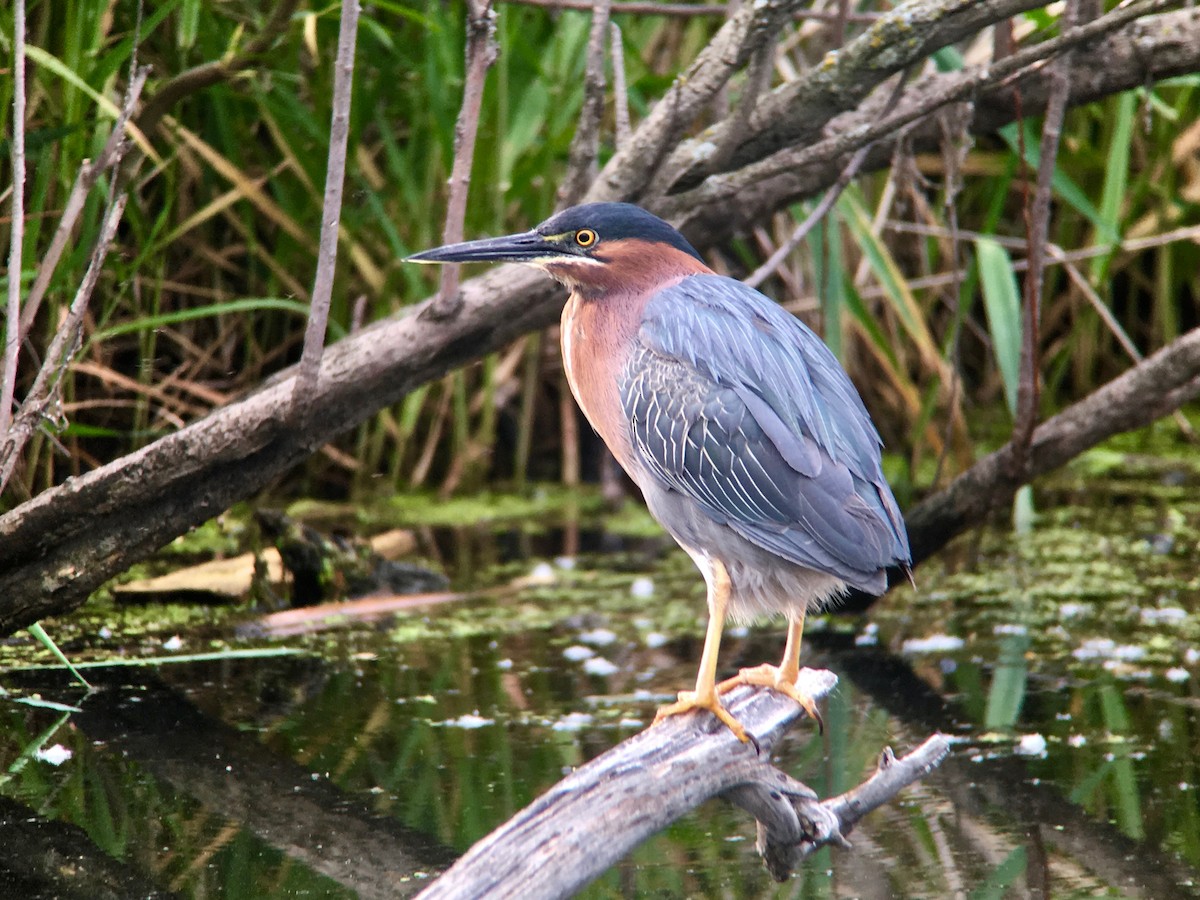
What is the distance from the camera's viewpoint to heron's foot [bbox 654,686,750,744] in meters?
2.62

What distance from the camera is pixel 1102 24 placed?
11.5ft

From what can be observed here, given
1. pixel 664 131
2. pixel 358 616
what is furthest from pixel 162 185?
pixel 664 131

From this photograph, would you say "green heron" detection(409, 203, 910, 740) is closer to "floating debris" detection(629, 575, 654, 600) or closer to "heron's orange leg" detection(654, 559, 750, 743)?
"heron's orange leg" detection(654, 559, 750, 743)

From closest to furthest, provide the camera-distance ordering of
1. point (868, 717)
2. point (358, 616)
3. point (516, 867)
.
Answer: point (516, 867) < point (868, 717) < point (358, 616)

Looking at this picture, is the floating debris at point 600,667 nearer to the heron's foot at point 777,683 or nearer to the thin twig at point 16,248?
the heron's foot at point 777,683

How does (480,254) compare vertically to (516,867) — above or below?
A: above

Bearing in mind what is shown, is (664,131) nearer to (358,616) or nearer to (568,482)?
(358,616)

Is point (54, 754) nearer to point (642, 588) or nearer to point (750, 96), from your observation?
point (642, 588)

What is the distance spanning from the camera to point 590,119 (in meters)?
3.83

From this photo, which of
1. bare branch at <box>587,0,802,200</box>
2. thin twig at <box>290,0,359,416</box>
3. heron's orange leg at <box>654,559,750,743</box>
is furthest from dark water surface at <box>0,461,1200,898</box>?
bare branch at <box>587,0,802,200</box>

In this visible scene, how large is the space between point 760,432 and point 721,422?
0.08 metres

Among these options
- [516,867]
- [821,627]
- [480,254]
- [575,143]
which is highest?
[575,143]

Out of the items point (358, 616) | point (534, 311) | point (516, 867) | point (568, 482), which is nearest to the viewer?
point (516, 867)

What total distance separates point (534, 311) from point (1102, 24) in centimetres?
167
